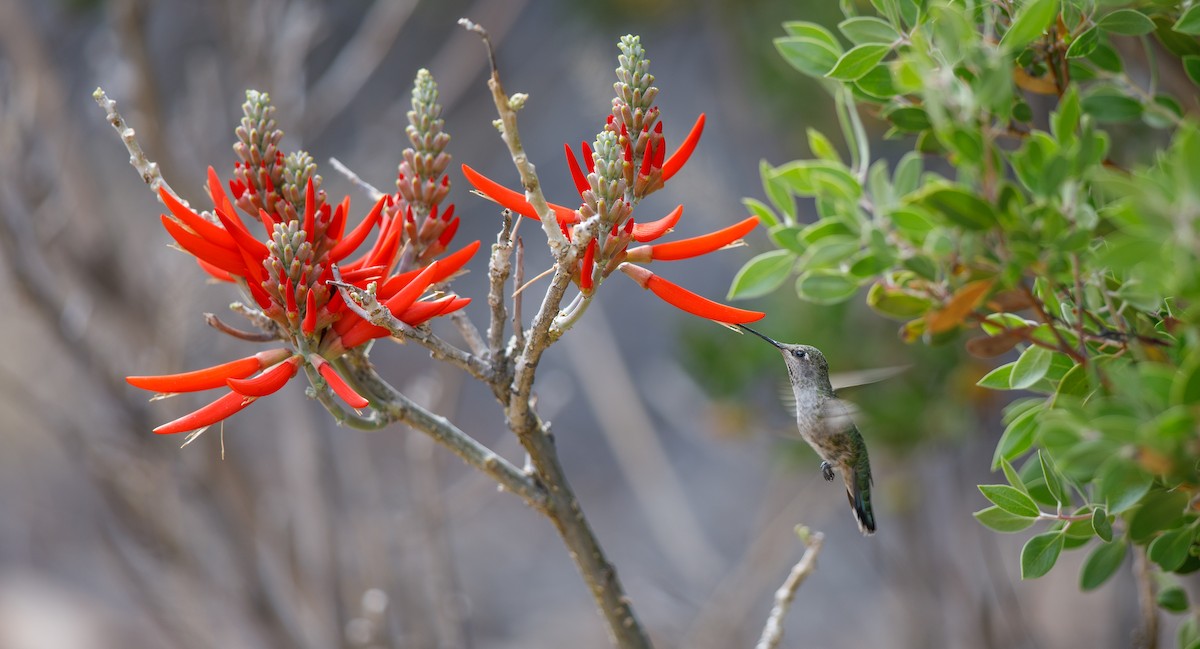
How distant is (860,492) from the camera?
0.97m

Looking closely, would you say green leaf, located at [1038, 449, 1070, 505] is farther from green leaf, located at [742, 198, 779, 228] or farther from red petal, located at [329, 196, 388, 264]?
red petal, located at [329, 196, 388, 264]

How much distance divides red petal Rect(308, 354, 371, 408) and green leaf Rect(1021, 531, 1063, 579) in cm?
46

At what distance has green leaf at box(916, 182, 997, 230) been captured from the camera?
0.46 metres

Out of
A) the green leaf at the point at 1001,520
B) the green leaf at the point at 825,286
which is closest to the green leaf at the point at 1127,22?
the green leaf at the point at 825,286

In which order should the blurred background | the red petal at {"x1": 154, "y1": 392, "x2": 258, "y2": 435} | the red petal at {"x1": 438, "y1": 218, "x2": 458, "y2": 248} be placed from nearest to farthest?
the red petal at {"x1": 154, "y1": 392, "x2": 258, "y2": 435}
the red petal at {"x1": 438, "y1": 218, "x2": 458, "y2": 248}
the blurred background

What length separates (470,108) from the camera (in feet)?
15.1

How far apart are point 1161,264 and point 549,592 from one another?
392 cm

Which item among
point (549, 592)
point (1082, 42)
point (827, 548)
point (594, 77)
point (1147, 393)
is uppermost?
point (594, 77)

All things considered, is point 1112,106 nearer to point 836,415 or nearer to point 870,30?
point 870,30

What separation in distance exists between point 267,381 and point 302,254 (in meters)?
0.07

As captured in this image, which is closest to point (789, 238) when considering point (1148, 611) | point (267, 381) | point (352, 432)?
point (267, 381)

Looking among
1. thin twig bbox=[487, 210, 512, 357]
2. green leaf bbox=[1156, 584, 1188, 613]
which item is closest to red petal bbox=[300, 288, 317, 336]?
thin twig bbox=[487, 210, 512, 357]

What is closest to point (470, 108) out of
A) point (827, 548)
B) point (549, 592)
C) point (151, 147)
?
point (549, 592)

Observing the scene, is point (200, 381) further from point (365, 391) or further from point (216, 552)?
point (216, 552)
